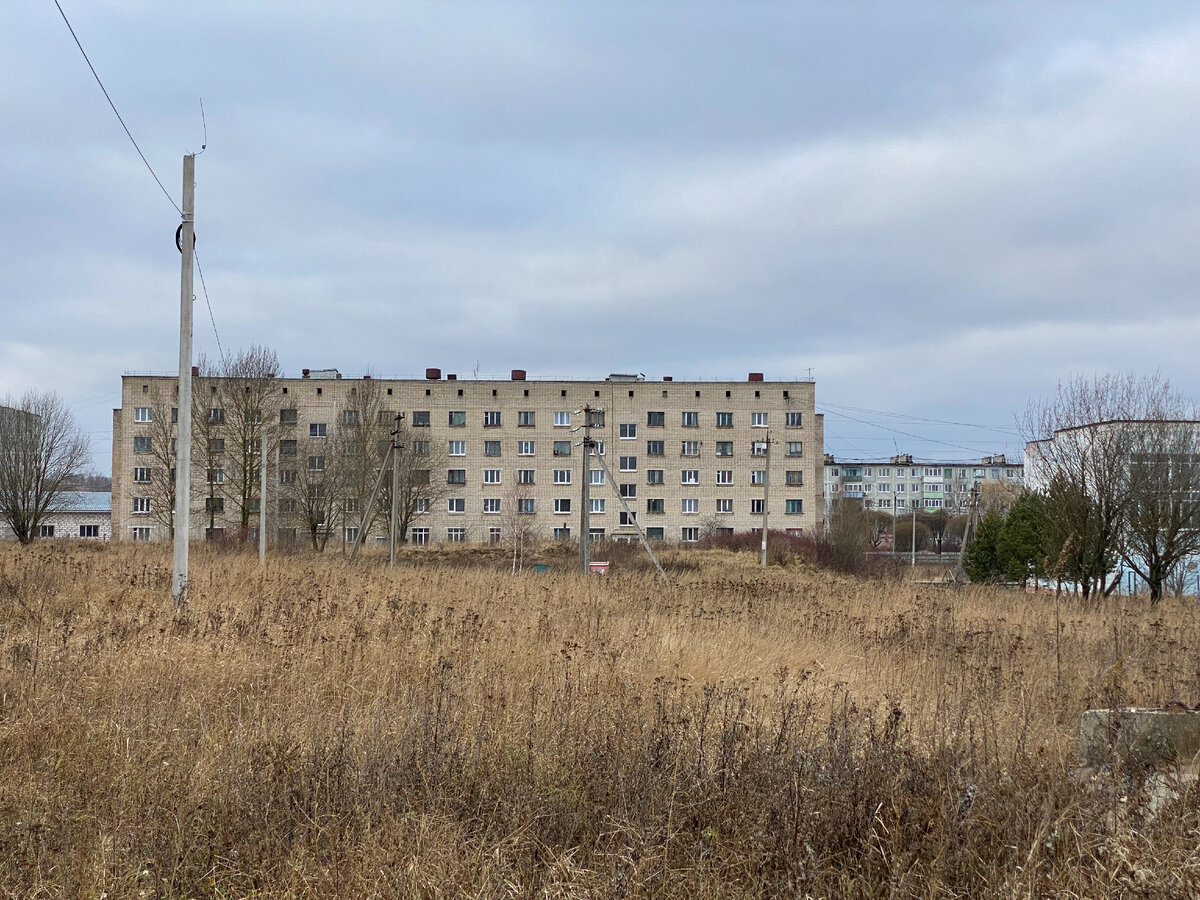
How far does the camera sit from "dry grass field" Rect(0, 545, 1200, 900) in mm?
3900

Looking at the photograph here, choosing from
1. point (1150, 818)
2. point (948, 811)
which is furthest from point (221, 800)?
point (1150, 818)

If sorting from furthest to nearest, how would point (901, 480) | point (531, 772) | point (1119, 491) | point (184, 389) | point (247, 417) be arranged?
1. point (901, 480)
2. point (247, 417)
3. point (1119, 491)
4. point (184, 389)
5. point (531, 772)

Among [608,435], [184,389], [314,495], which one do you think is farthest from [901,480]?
[184,389]

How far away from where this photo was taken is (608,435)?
219 feet

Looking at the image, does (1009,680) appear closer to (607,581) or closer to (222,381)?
(607,581)

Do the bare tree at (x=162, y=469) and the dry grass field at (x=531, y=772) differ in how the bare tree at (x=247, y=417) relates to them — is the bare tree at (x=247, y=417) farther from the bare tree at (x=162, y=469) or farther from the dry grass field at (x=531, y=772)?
the dry grass field at (x=531, y=772)

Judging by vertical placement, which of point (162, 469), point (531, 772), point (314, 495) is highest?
point (162, 469)

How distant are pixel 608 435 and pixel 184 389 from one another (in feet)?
184

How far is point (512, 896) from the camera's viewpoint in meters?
3.72

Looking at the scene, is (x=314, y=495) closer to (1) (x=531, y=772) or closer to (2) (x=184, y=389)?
(2) (x=184, y=389)

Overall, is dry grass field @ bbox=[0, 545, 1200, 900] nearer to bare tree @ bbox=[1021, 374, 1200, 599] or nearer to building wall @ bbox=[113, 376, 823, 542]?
bare tree @ bbox=[1021, 374, 1200, 599]

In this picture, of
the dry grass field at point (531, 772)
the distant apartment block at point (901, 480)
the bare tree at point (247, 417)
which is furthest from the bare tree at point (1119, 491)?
the distant apartment block at point (901, 480)

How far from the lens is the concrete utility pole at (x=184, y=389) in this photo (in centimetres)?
1079

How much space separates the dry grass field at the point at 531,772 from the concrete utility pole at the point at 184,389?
5.06 ft
